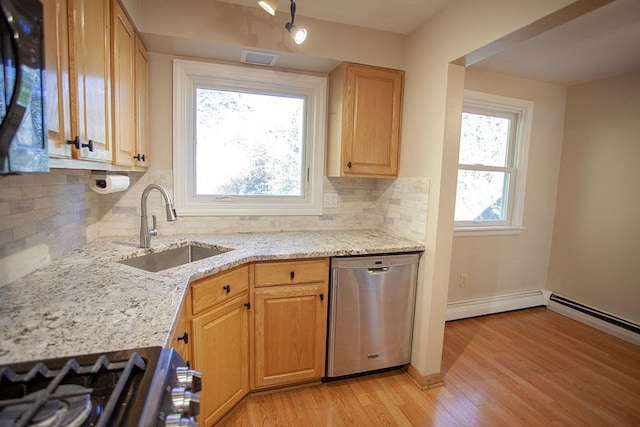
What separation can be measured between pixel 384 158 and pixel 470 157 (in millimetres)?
1156

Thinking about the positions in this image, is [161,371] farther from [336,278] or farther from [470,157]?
[470,157]

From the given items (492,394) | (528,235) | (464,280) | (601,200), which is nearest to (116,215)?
(492,394)

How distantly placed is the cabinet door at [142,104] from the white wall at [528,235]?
2628 mm

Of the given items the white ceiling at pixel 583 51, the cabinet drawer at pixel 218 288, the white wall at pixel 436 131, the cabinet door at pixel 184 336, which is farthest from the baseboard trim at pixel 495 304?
the cabinet door at pixel 184 336

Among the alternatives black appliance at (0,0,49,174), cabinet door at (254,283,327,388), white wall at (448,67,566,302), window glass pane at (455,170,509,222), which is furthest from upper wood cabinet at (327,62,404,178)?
black appliance at (0,0,49,174)

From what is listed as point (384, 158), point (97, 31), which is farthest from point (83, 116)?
point (384, 158)

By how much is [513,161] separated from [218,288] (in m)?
3.02

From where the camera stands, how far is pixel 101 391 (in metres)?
0.64

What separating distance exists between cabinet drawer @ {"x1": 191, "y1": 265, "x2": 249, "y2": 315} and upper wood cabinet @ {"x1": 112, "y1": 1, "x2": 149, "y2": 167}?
685 millimetres

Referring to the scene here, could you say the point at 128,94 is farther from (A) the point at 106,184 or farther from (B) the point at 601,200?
(B) the point at 601,200

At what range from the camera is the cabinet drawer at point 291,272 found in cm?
180

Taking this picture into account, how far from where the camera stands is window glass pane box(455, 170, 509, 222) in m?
2.97

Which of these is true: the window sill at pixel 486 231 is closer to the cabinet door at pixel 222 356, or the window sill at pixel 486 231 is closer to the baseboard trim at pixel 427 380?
the baseboard trim at pixel 427 380

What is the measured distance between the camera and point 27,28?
625 millimetres
